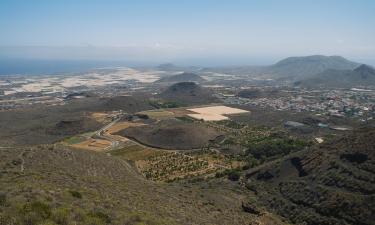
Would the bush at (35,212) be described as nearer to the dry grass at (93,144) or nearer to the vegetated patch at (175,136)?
the dry grass at (93,144)

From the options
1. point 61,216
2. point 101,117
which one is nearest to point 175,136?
point 101,117

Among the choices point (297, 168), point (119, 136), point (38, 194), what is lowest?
point (119, 136)

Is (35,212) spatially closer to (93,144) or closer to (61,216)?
(61,216)

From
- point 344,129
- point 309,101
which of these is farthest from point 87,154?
point 309,101

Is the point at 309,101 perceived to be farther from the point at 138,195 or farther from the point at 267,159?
the point at 138,195

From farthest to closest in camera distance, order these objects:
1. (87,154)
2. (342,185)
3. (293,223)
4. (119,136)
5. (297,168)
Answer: (119,136) < (87,154) < (297,168) < (342,185) < (293,223)

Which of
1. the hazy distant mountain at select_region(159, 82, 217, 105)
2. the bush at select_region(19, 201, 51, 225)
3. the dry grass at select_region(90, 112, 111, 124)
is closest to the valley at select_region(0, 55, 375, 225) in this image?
the bush at select_region(19, 201, 51, 225)
